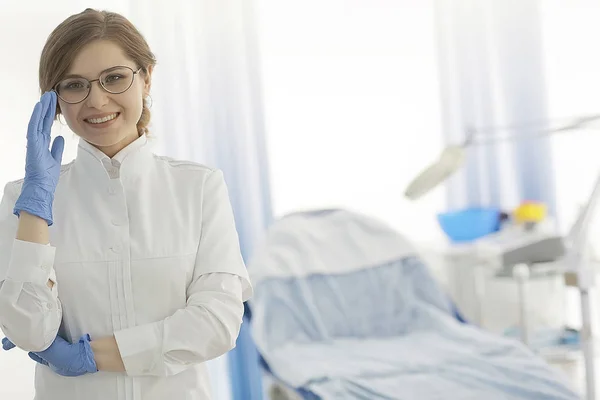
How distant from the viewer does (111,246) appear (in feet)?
4.35

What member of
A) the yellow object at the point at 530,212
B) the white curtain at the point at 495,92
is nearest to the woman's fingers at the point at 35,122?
the yellow object at the point at 530,212

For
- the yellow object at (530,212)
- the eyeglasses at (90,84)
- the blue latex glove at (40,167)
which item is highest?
the eyeglasses at (90,84)

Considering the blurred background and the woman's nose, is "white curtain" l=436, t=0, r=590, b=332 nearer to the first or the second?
the blurred background

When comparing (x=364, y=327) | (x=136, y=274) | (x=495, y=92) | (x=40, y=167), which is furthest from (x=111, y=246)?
(x=495, y=92)

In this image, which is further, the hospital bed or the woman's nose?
the hospital bed

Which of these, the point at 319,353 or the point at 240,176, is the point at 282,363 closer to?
the point at 319,353

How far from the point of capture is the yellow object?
3.84 metres

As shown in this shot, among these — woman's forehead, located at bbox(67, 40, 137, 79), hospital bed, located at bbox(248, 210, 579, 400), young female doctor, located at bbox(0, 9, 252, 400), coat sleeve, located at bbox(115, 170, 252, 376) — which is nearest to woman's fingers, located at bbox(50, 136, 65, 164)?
young female doctor, located at bbox(0, 9, 252, 400)

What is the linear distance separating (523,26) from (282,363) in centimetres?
232

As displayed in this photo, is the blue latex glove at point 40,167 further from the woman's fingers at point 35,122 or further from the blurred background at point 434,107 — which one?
the blurred background at point 434,107

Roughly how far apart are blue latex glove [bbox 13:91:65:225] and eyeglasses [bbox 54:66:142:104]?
0.14 ft

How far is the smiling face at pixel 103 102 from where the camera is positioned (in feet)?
4.27

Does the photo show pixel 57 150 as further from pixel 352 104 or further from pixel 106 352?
pixel 352 104

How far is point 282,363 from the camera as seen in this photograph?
2.88 metres
